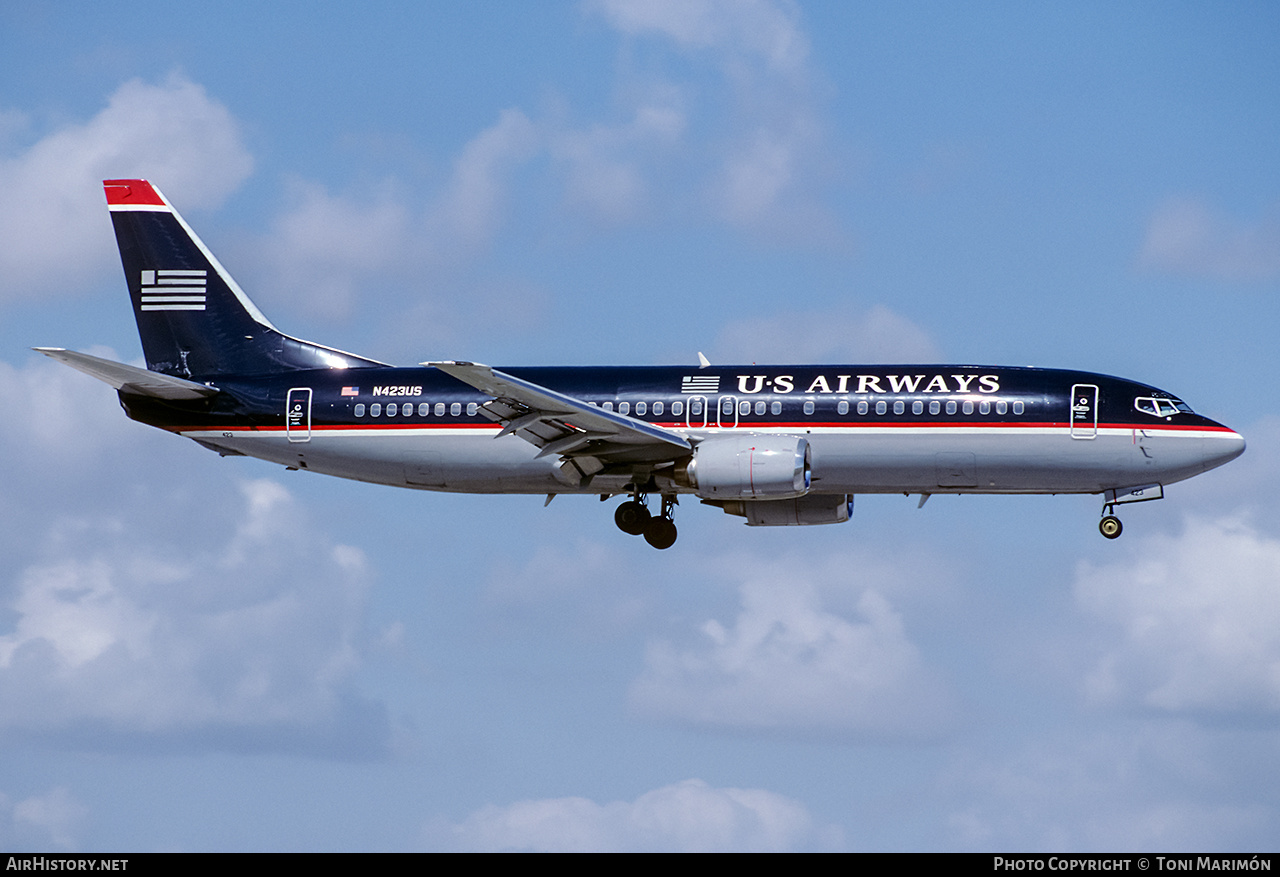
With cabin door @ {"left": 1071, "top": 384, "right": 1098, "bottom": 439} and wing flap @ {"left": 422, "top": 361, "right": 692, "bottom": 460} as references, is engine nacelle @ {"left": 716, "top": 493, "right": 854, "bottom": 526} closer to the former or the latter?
wing flap @ {"left": 422, "top": 361, "right": 692, "bottom": 460}

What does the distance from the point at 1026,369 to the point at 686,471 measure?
38.1 feet

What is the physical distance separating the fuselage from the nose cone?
0.04m

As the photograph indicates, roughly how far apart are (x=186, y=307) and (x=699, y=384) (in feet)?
68.3

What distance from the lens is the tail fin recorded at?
65438mm

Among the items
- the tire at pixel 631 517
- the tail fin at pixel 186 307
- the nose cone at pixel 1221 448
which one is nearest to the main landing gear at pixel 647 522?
the tire at pixel 631 517

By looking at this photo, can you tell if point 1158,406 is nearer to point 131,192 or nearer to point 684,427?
point 684,427

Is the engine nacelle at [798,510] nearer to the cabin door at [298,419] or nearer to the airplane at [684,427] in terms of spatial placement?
the airplane at [684,427]

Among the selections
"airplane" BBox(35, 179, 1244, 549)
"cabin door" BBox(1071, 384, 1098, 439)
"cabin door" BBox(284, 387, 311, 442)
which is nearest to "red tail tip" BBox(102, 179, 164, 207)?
"airplane" BBox(35, 179, 1244, 549)

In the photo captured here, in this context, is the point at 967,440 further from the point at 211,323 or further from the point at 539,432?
the point at 211,323

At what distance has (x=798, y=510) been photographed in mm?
63281

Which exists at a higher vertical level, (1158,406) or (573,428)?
(1158,406)

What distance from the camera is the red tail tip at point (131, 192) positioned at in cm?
6844

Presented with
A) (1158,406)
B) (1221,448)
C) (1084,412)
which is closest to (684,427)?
(1084,412)
